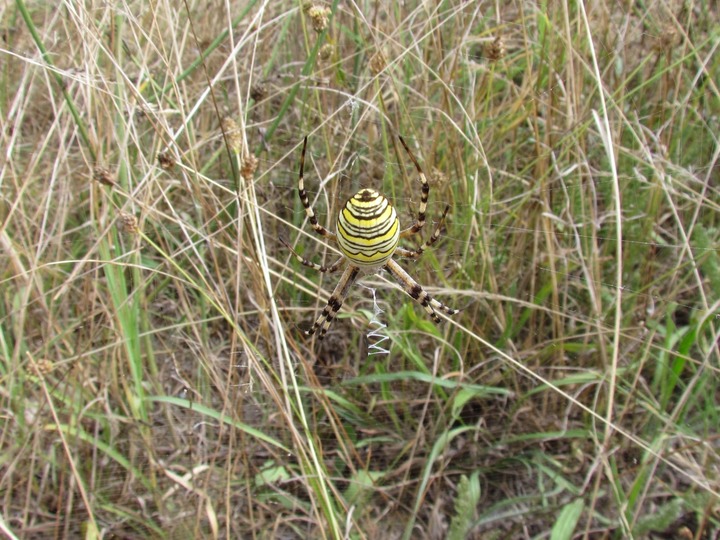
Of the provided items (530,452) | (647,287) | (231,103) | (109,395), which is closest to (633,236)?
(647,287)

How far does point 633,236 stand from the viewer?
2.66 metres

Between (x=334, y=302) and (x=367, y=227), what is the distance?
0.74 m

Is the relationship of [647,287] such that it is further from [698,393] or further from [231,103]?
[231,103]

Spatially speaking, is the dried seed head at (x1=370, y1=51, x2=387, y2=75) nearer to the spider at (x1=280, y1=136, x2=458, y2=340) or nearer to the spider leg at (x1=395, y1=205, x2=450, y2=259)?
the spider at (x1=280, y1=136, x2=458, y2=340)

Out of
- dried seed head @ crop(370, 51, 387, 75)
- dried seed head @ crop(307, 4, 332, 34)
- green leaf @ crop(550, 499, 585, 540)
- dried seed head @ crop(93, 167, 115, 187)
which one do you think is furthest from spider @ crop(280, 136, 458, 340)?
green leaf @ crop(550, 499, 585, 540)

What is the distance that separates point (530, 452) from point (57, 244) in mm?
2269

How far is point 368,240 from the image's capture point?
195 cm

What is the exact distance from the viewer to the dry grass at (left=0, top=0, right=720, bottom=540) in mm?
2387

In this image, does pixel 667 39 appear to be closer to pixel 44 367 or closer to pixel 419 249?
pixel 419 249

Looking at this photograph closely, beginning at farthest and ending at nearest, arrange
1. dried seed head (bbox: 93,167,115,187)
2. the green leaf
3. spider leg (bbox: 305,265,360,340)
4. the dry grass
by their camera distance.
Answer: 1. spider leg (bbox: 305,265,360,340)
2. the dry grass
3. the green leaf
4. dried seed head (bbox: 93,167,115,187)

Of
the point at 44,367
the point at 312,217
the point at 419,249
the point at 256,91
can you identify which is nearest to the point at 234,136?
the point at 312,217

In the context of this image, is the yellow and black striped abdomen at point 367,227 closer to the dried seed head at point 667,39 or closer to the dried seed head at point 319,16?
the dried seed head at point 319,16

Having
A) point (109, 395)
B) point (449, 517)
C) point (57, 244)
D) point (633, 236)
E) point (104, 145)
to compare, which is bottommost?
point (449, 517)

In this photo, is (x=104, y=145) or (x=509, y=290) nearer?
(x=104, y=145)
